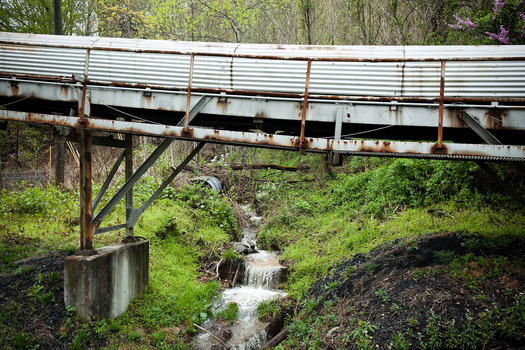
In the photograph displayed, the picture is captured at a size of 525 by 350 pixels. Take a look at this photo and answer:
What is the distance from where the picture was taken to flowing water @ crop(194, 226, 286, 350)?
25.8ft

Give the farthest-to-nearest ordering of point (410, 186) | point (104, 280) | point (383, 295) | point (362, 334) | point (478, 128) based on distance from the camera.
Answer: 1. point (410, 186)
2. point (104, 280)
3. point (383, 295)
4. point (362, 334)
5. point (478, 128)

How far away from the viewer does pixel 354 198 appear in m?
13.8

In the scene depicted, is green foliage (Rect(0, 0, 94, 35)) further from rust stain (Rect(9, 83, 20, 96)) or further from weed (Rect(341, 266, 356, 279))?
weed (Rect(341, 266, 356, 279))

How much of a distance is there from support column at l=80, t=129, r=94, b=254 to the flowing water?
3.21m

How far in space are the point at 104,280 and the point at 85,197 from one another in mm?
1797

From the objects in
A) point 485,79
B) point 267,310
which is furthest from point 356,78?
point 267,310

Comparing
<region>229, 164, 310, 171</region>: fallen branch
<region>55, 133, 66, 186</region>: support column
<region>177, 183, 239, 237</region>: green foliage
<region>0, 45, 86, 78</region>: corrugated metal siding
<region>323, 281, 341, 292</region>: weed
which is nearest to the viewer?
<region>0, 45, 86, 78</region>: corrugated metal siding

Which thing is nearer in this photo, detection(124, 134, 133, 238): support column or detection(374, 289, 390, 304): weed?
detection(374, 289, 390, 304): weed

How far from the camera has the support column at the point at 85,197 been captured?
7.48m

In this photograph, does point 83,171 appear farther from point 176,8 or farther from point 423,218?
point 176,8

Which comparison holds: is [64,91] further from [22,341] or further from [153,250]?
[153,250]

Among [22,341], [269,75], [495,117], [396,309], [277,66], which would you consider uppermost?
[277,66]

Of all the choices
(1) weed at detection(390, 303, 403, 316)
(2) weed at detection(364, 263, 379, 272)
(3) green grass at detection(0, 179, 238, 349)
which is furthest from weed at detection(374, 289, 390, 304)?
(3) green grass at detection(0, 179, 238, 349)

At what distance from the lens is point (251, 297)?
9836 mm
